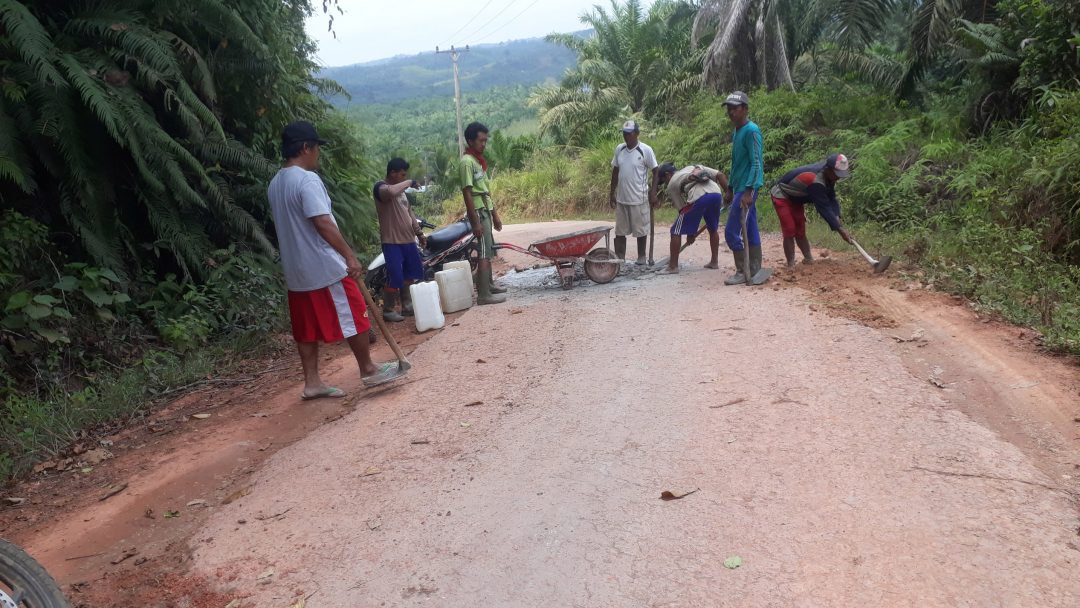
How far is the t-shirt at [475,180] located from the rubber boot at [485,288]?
2.28 ft

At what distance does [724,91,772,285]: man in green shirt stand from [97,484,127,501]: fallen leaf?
19.3 feet

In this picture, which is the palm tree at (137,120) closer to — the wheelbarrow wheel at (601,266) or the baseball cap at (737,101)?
the wheelbarrow wheel at (601,266)

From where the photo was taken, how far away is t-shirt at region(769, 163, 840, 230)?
8.16m

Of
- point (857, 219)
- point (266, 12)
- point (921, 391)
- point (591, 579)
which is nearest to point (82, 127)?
point (266, 12)

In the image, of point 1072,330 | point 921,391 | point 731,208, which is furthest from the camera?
point 731,208

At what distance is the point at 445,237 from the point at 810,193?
4236mm

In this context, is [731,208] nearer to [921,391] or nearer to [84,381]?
[921,391]

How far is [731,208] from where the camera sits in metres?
8.26

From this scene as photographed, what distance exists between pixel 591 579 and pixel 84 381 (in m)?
5.28

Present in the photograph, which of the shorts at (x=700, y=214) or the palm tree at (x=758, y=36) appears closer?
the shorts at (x=700, y=214)

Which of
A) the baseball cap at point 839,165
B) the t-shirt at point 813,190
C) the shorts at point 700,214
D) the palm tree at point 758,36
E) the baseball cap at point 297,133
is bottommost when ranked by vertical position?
the shorts at point 700,214

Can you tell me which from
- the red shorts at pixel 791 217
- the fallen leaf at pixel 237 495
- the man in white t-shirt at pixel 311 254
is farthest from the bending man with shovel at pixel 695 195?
the fallen leaf at pixel 237 495

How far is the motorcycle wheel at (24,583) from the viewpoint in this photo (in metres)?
2.86

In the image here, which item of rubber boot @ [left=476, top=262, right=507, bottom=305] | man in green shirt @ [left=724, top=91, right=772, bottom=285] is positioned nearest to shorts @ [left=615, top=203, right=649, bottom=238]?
man in green shirt @ [left=724, top=91, right=772, bottom=285]
